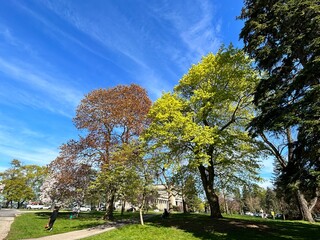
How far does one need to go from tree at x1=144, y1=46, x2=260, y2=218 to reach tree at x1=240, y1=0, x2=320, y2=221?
18.1 ft

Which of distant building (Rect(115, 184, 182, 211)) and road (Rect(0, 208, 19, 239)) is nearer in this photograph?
road (Rect(0, 208, 19, 239))

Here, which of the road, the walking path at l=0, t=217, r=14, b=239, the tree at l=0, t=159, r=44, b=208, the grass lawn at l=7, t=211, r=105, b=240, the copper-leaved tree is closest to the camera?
the walking path at l=0, t=217, r=14, b=239

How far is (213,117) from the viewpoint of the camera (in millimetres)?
20234

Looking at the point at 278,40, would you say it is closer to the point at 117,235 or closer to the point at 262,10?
the point at 262,10

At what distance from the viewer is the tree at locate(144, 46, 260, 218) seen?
1769 centimetres

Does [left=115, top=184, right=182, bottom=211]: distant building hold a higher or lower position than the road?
higher

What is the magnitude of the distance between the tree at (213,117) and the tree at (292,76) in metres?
5.51

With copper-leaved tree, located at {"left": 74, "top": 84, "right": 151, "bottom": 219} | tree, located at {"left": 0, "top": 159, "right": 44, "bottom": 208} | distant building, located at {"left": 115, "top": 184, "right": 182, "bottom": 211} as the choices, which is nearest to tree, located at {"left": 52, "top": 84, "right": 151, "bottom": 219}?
copper-leaved tree, located at {"left": 74, "top": 84, "right": 151, "bottom": 219}

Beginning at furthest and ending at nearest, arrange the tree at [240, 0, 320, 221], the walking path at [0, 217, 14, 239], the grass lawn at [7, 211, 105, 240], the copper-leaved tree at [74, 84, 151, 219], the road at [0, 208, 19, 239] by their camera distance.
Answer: the copper-leaved tree at [74, 84, 151, 219], the road at [0, 208, 19, 239], the grass lawn at [7, 211, 105, 240], the walking path at [0, 217, 14, 239], the tree at [240, 0, 320, 221]

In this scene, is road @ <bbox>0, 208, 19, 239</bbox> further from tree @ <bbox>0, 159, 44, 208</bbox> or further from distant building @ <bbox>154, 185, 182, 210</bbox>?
tree @ <bbox>0, 159, 44, 208</bbox>

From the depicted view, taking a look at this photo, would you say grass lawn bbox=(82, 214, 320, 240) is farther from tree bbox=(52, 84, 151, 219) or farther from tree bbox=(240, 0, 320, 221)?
tree bbox=(52, 84, 151, 219)

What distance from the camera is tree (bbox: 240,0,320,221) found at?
8.93 m

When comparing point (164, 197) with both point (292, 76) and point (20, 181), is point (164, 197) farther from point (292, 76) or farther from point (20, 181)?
point (292, 76)

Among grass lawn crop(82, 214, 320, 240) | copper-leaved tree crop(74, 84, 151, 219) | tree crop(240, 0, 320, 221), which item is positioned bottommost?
grass lawn crop(82, 214, 320, 240)
